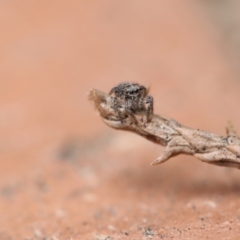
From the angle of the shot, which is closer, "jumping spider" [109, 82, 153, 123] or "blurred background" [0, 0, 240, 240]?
"jumping spider" [109, 82, 153, 123]

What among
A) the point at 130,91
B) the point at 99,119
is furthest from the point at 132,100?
the point at 99,119

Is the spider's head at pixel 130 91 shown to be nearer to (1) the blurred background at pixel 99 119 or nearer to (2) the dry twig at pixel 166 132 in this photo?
(2) the dry twig at pixel 166 132

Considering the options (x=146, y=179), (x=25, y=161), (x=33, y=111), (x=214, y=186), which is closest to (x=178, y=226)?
(x=214, y=186)

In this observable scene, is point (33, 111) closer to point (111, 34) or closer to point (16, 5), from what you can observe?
point (111, 34)

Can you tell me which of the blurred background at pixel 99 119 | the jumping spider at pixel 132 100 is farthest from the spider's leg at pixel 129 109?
the blurred background at pixel 99 119

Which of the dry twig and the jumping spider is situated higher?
the jumping spider

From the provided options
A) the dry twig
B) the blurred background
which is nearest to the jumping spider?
the dry twig

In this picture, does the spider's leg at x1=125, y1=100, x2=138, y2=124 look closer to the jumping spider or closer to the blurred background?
the jumping spider
